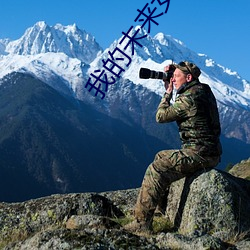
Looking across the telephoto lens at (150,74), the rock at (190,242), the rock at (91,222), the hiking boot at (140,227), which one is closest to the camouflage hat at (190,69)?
the telephoto lens at (150,74)

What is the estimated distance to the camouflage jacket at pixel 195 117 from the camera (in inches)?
419

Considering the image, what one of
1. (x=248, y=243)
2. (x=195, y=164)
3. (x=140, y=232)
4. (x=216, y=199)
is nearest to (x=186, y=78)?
(x=195, y=164)

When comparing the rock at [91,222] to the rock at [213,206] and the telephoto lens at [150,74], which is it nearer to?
the rock at [213,206]

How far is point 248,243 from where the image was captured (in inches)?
310

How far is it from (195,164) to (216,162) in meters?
0.62

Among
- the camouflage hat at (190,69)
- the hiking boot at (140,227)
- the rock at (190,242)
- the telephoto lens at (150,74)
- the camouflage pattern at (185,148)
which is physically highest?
the camouflage hat at (190,69)

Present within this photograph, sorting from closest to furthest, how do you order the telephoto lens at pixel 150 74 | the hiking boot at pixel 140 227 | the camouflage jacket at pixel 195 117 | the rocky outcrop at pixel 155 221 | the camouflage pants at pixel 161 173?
the rocky outcrop at pixel 155 221
the hiking boot at pixel 140 227
the camouflage pants at pixel 161 173
the camouflage jacket at pixel 195 117
the telephoto lens at pixel 150 74

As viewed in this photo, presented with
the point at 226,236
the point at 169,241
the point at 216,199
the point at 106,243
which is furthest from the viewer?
the point at 216,199

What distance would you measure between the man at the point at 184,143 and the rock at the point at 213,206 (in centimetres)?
42

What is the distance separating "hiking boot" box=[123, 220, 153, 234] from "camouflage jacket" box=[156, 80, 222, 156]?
6.03 ft

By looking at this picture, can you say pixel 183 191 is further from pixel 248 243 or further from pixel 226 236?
pixel 248 243

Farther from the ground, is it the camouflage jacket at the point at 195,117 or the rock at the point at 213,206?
the camouflage jacket at the point at 195,117

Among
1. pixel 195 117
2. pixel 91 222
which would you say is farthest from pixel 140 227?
pixel 195 117

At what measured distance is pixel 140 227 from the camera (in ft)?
33.9
